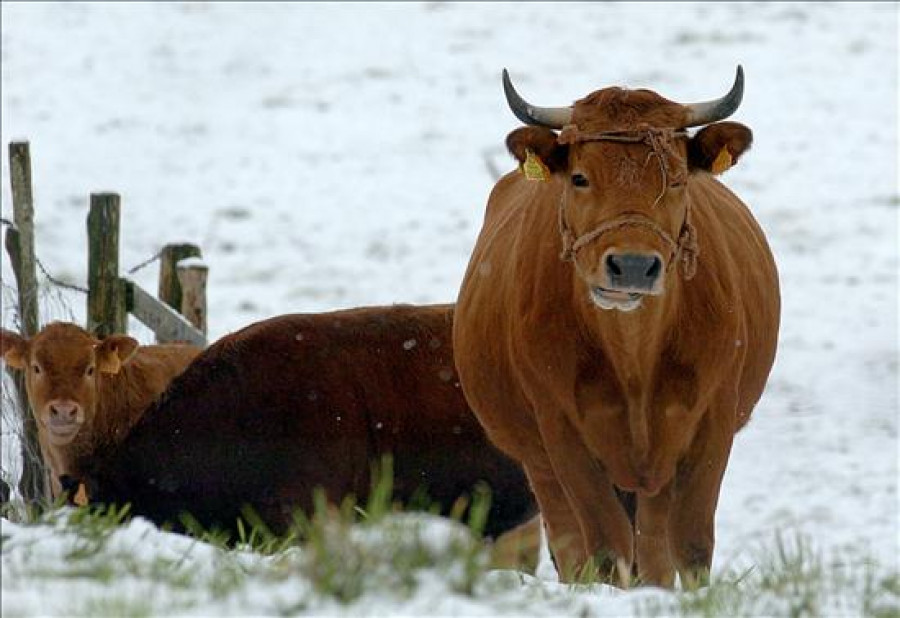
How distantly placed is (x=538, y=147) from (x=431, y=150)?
595 inches

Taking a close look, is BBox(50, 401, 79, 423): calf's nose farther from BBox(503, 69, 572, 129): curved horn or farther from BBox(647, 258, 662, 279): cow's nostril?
BBox(647, 258, 662, 279): cow's nostril

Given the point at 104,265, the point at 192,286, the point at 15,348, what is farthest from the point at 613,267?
the point at 192,286

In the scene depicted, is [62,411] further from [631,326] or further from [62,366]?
[631,326]

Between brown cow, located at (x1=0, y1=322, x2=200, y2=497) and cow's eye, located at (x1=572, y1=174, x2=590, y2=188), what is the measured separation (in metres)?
3.39

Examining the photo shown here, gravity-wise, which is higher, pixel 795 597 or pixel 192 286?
pixel 795 597

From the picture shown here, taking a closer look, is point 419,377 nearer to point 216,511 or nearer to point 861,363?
point 216,511

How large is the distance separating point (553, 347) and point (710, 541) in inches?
37.1

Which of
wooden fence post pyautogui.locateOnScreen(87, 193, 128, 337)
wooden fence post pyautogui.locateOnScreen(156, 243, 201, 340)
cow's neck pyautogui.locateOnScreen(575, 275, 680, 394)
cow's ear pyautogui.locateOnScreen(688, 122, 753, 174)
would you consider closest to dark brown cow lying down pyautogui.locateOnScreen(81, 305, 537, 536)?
wooden fence post pyautogui.locateOnScreen(87, 193, 128, 337)

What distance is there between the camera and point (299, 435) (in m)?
9.21

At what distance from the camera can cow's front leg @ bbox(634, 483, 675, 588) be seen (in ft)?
22.9

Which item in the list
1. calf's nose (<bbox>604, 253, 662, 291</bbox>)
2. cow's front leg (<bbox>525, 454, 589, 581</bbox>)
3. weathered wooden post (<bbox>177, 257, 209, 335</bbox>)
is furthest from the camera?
weathered wooden post (<bbox>177, 257, 209, 335</bbox>)

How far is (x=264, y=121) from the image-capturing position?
72.7 feet

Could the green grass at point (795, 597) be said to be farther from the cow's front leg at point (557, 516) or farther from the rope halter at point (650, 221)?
the cow's front leg at point (557, 516)

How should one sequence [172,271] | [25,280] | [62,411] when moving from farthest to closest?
[172,271]
[25,280]
[62,411]
